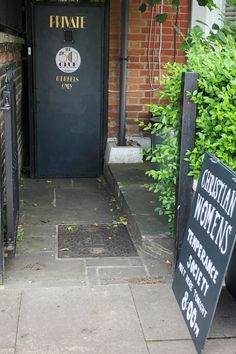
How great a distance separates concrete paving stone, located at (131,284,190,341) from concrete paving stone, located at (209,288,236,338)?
0.64 feet

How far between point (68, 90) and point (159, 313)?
12.0 feet

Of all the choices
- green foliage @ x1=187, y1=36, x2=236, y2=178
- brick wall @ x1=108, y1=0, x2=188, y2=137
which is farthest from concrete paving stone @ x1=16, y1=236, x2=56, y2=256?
brick wall @ x1=108, y1=0, x2=188, y2=137

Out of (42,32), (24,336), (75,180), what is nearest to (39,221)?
(75,180)

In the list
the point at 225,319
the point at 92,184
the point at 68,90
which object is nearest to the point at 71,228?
the point at 92,184

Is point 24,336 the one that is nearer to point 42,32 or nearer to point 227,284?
point 227,284

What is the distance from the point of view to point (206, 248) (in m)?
2.90

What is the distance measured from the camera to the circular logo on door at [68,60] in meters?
→ 6.01

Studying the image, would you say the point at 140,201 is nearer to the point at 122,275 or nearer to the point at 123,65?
the point at 122,275

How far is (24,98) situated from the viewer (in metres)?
6.58

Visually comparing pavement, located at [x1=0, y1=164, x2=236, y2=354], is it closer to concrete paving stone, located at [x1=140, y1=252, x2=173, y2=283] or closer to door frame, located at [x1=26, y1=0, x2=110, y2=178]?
concrete paving stone, located at [x1=140, y1=252, x2=173, y2=283]

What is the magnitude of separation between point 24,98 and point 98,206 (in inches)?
83.8

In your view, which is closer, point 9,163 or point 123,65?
point 9,163

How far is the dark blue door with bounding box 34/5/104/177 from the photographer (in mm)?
5914

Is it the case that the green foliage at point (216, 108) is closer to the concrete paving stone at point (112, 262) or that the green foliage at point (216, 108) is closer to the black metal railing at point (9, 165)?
the concrete paving stone at point (112, 262)
